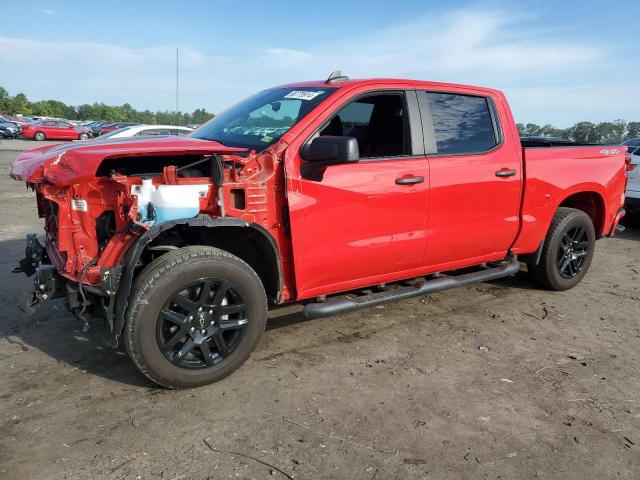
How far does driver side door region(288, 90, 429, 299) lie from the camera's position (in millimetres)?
3409

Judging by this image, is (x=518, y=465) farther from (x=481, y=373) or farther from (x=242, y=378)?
(x=242, y=378)

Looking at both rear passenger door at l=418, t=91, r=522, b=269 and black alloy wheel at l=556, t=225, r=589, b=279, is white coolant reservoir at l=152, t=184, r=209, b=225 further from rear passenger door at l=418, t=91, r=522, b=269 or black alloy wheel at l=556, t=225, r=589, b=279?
black alloy wheel at l=556, t=225, r=589, b=279

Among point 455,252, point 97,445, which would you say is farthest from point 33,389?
point 455,252

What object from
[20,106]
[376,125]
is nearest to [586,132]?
[376,125]

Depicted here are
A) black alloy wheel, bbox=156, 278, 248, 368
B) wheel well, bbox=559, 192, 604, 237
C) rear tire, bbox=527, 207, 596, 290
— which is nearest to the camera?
black alloy wheel, bbox=156, 278, 248, 368

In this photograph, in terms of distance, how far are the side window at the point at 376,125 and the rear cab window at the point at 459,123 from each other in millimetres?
201

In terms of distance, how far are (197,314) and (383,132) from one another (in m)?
2.12

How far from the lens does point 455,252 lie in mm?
4273

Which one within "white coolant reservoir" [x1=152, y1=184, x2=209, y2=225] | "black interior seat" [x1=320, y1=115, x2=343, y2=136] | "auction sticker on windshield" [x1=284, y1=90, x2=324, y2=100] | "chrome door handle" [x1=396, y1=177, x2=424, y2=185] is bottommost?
"white coolant reservoir" [x1=152, y1=184, x2=209, y2=225]

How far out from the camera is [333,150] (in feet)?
10.4

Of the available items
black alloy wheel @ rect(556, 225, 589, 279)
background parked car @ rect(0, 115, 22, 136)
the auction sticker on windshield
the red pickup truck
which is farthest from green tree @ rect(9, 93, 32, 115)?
black alloy wheel @ rect(556, 225, 589, 279)

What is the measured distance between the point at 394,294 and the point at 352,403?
107 cm

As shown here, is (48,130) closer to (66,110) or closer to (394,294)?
(394,294)

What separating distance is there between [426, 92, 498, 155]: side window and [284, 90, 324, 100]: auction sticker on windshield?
0.93m
